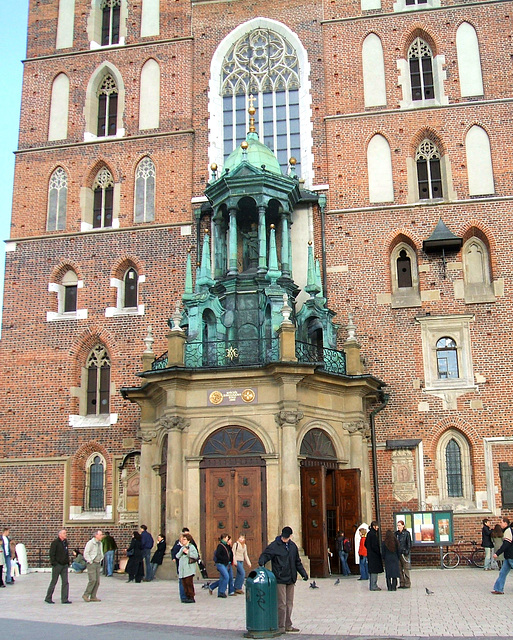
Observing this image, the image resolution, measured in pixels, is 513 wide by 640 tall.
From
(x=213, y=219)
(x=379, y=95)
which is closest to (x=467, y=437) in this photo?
(x=213, y=219)

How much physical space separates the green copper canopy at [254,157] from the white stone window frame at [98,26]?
766 cm

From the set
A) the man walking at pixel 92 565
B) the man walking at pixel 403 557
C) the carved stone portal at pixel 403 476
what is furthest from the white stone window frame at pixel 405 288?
the man walking at pixel 92 565

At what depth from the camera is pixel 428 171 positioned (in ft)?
89.9

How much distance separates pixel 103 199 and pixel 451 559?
1658 cm

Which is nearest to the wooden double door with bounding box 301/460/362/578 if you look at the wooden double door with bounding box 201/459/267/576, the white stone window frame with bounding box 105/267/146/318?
the wooden double door with bounding box 201/459/267/576

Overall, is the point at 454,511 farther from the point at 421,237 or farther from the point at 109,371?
the point at 109,371

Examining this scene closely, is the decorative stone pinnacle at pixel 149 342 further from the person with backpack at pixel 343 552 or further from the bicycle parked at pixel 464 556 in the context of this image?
the bicycle parked at pixel 464 556

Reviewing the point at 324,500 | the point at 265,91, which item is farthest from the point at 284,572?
the point at 265,91

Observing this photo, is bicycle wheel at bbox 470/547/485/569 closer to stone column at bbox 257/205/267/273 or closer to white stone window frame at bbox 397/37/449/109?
stone column at bbox 257/205/267/273

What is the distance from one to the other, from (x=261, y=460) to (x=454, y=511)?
653cm

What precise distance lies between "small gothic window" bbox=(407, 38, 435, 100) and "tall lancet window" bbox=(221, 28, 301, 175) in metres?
4.03

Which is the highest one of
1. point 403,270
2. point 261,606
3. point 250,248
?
point 250,248

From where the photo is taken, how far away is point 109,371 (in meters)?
27.2

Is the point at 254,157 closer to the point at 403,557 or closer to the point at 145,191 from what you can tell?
the point at 145,191
